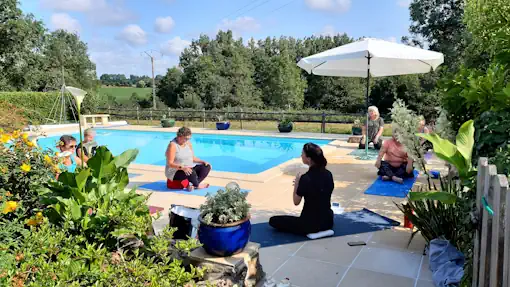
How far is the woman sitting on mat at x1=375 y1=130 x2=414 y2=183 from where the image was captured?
590cm

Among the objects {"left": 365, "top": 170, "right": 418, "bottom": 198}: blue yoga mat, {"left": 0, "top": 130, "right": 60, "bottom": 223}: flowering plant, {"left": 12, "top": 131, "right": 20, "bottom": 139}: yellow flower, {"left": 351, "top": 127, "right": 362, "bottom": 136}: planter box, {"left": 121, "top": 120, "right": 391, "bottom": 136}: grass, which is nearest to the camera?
{"left": 0, "top": 130, "right": 60, "bottom": 223}: flowering plant

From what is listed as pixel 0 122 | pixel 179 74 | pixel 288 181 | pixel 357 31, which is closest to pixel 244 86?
pixel 179 74

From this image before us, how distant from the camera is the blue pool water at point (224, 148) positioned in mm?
10242

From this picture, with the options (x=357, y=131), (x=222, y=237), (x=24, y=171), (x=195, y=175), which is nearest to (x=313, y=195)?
(x=222, y=237)

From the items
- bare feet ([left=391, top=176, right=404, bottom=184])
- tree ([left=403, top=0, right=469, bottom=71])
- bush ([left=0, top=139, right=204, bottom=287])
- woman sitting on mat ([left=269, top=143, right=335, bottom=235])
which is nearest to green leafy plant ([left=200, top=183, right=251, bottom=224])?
bush ([left=0, top=139, right=204, bottom=287])

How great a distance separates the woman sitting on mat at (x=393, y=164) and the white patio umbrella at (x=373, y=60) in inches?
68.3

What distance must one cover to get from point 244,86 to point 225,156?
18943mm

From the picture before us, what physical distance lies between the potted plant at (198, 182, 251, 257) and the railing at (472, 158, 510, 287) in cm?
142

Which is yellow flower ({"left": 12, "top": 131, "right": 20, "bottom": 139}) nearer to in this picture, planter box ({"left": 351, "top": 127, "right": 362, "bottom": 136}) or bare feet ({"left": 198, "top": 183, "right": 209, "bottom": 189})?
bare feet ({"left": 198, "top": 183, "right": 209, "bottom": 189})

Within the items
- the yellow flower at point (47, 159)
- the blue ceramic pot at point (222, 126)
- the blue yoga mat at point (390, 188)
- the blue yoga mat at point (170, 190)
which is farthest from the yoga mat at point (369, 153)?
the blue ceramic pot at point (222, 126)

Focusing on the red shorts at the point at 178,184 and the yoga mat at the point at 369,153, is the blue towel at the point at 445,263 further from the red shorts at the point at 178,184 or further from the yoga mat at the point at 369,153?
the yoga mat at the point at 369,153

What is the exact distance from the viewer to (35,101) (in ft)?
61.3

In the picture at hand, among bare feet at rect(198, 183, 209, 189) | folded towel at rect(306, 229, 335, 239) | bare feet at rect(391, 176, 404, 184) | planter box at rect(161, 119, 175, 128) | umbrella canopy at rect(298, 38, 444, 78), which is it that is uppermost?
umbrella canopy at rect(298, 38, 444, 78)

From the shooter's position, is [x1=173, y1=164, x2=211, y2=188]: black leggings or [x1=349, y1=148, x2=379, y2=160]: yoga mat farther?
[x1=349, y1=148, x2=379, y2=160]: yoga mat
